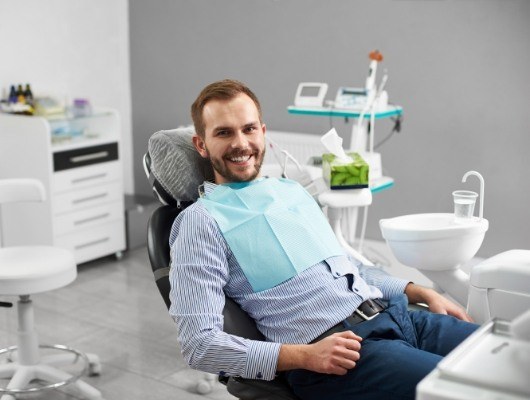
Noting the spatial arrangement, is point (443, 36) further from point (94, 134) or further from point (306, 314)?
point (306, 314)

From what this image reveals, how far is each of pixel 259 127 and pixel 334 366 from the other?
65 centimetres

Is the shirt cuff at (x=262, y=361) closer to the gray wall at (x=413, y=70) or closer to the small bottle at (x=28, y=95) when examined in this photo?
Result: the gray wall at (x=413, y=70)

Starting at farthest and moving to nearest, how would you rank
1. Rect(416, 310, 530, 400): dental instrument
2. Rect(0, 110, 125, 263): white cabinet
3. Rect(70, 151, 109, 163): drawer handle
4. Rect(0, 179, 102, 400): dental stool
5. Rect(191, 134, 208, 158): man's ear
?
Rect(70, 151, 109, 163): drawer handle → Rect(0, 110, 125, 263): white cabinet → Rect(0, 179, 102, 400): dental stool → Rect(191, 134, 208, 158): man's ear → Rect(416, 310, 530, 400): dental instrument

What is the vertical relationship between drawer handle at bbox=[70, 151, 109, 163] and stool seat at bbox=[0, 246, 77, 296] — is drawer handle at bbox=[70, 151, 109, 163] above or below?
above

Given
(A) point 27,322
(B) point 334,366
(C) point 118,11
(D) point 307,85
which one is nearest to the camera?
(B) point 334,366

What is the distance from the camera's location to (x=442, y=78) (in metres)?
3.67

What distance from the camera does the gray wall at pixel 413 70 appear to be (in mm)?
3539

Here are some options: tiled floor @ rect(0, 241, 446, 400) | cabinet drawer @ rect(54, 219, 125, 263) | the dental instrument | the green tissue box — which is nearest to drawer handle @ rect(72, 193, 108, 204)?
cabinet drawer @ rect(54, 219, 125, 263)

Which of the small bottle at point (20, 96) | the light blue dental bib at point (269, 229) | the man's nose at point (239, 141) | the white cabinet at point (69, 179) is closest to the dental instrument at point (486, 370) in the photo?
the light blue dental bib at point (269, 229)

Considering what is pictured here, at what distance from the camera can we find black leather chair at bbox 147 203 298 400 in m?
1.67

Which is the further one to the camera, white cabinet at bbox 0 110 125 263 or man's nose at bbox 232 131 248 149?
white cabinet at bbox 0 110 125 263

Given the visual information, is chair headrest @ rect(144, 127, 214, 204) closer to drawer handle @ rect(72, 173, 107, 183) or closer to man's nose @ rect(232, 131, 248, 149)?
man's nose @ rect(232, 131, 248, 149)

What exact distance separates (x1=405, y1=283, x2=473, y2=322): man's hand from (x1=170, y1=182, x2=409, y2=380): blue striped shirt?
0.14m

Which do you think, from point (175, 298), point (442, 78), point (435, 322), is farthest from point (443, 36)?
point (175, 298)
